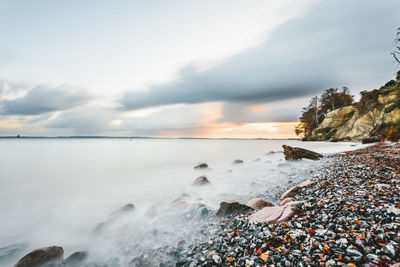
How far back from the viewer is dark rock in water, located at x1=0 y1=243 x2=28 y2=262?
445 centimetres

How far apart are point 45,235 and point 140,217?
120 inches

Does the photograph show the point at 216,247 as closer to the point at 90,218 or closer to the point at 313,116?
the point at 90,218

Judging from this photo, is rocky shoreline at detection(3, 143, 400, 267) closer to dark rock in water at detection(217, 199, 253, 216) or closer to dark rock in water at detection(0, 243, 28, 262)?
dark rock in water at detection(217, 199, 253, 216)

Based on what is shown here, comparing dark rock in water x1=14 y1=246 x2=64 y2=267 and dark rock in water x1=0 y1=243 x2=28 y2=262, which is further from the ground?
dark rock in water x1=14 y1=246 x2=64 y2=267

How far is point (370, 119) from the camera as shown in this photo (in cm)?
3525

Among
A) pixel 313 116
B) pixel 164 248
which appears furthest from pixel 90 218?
pixel 313 116

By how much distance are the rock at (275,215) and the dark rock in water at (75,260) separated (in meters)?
4.30

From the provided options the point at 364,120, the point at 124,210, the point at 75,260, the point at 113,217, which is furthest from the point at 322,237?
the point at 364,120

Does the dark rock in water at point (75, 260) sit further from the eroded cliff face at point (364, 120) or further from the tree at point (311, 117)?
the tree at point (311, 117)

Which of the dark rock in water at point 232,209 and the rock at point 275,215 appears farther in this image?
the dark rock in water at point 232,209

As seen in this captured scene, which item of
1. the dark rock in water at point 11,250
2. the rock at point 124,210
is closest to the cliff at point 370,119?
the rock at point 124,210

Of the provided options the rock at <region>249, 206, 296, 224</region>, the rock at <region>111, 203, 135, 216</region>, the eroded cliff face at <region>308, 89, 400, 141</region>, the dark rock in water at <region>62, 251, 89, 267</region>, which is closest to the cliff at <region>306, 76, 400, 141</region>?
the eroded cliff face at <region>308, 89, 400, 141</region>

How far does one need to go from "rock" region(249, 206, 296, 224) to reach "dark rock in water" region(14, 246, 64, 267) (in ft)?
16.0

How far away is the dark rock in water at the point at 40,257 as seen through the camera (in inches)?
151
